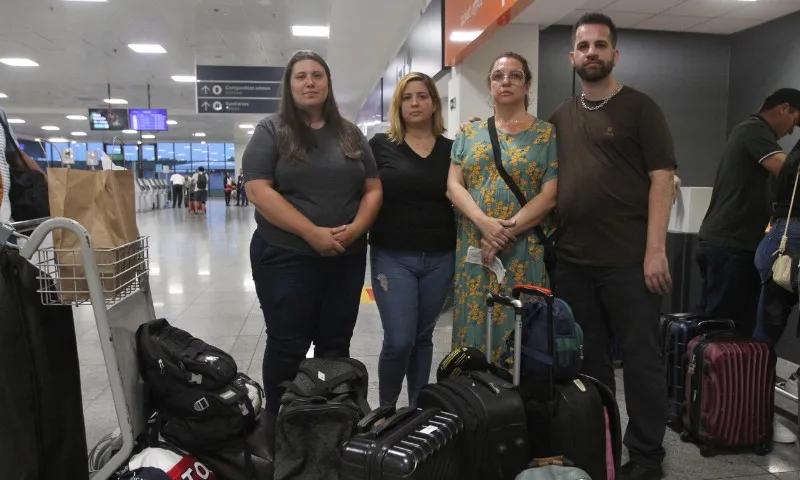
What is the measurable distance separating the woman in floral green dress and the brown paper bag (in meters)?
1.18

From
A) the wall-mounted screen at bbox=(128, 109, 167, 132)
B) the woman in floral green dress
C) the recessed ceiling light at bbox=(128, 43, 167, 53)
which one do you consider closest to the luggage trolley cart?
the woman in floral green dress

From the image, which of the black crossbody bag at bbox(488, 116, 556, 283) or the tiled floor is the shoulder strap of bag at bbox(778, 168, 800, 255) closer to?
the tiled floor

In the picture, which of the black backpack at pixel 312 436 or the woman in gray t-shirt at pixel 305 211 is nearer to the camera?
the black backpack at pixel 312 436

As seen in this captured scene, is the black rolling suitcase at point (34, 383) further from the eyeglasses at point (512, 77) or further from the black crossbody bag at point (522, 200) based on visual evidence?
the eyeglasses at point (512, 77)

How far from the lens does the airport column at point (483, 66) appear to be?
15.3 feet

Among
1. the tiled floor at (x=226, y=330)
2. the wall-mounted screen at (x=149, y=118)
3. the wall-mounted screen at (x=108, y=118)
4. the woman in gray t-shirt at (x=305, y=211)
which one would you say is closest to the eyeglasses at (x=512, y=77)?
the woman in gray t-shirt at (x=305, y=211)

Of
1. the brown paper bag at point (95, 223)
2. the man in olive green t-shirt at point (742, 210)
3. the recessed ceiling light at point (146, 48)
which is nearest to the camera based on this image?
the brown paper bag at point (95, 223)

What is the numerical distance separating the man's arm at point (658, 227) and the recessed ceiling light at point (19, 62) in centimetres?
1281

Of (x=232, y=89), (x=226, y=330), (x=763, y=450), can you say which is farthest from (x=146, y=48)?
(x=763, y=450)

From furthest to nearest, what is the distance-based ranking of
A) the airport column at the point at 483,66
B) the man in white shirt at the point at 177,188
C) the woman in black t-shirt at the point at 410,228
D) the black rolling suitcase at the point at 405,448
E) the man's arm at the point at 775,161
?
the man in white shirt at the point at 177,188
the airport column at the point at 483,66
the man's arm at the point at 775,161
the woman in black t-shirt at the point at 410,228
the black rolling suitcase at the point at 405,448

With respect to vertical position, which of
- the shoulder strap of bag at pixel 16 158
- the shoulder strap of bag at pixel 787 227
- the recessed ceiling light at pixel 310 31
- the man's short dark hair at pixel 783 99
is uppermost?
the recessed ceiling light at pixel 310 31

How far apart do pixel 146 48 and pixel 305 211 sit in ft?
32.4

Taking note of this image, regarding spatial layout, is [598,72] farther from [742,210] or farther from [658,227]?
[742,210]

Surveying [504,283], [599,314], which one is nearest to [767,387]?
[599,314]
